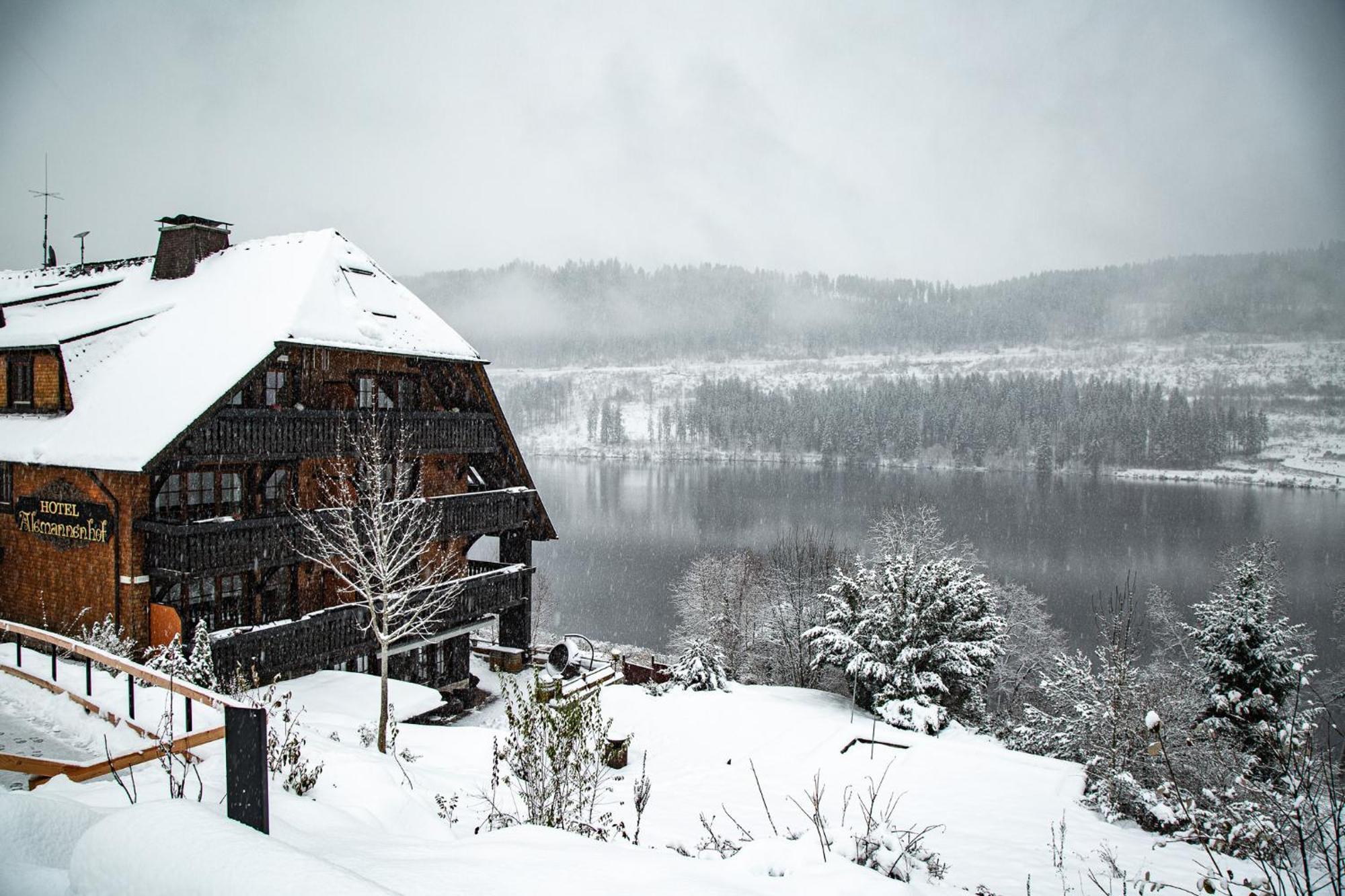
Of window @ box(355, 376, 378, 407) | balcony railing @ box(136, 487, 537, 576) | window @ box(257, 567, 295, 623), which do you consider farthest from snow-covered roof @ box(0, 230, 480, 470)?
window @ box(257, 567, 295, 623)

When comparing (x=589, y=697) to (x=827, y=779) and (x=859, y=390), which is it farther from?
(x=859, y=390)

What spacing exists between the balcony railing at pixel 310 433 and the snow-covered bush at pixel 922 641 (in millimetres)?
13142

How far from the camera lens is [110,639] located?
12.8m

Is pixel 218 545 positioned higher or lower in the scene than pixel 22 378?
lower

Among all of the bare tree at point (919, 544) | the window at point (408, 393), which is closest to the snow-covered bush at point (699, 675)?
the bare tree at point (919, 544)

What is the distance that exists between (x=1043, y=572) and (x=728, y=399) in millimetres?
126138

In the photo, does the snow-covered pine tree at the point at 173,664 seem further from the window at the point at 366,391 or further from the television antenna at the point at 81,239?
the television antenna at the point at 81,239

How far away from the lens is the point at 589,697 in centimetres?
873

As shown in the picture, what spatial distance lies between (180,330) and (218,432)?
3668mm

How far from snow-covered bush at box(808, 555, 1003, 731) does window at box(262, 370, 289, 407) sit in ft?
57.5

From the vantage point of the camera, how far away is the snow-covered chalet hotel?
14484mm

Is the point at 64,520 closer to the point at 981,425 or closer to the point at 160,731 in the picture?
the point at 160,731

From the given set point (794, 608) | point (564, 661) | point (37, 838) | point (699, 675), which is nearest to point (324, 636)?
point (564, 661)

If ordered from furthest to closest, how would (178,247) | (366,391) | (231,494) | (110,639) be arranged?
(178,247) → (366,391) → (231,494) → (110,639)
